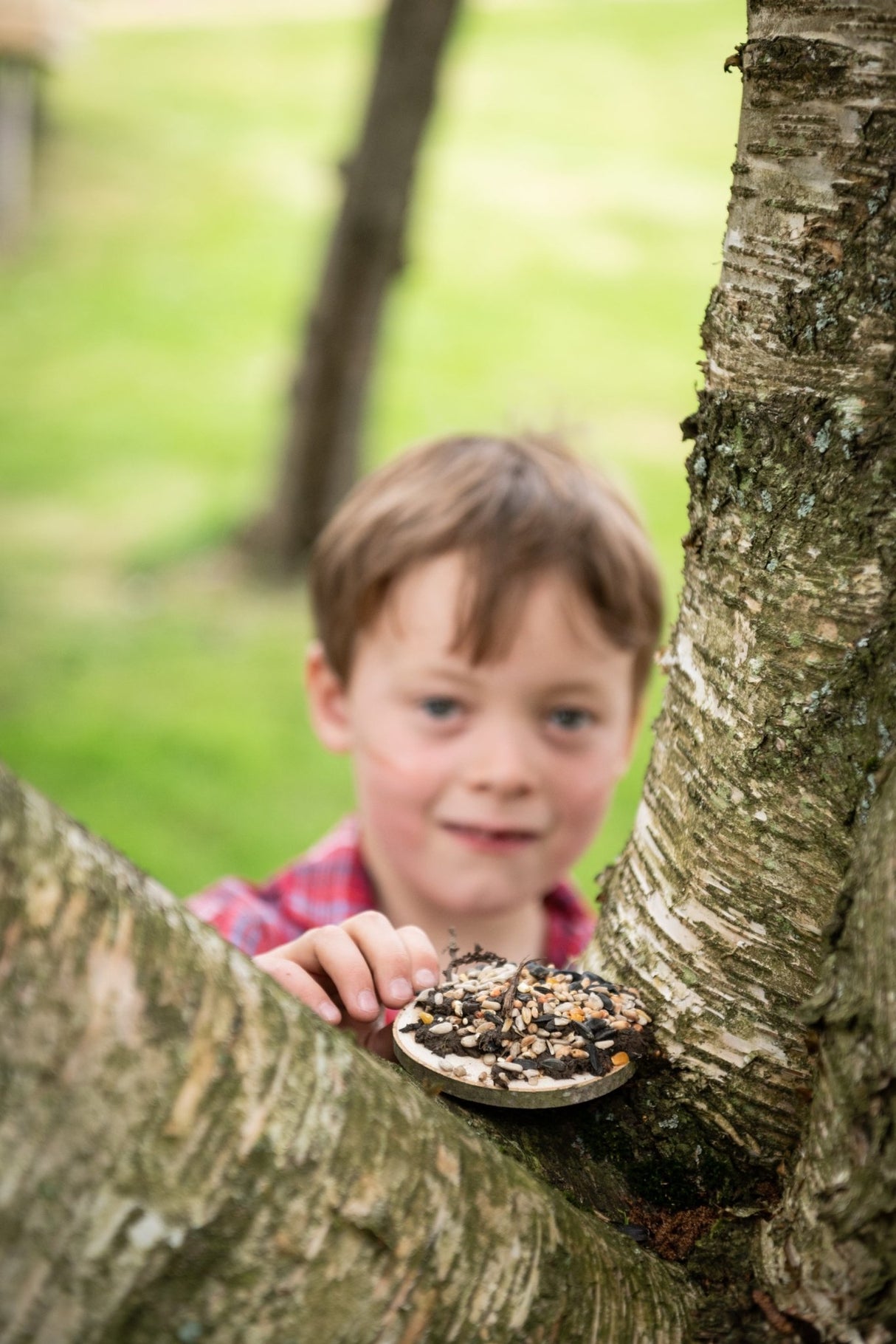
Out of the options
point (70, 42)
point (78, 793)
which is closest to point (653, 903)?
point (78, 793)

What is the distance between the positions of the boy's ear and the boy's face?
0.25 m

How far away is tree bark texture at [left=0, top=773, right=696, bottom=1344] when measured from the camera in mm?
826

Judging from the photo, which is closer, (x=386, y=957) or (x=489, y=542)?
(x=386, y=957)

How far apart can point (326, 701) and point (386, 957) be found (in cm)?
162

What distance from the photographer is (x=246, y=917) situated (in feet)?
8.45

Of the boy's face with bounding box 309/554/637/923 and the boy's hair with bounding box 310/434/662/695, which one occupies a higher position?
the boy's hair with bounding box 310/434/662/695

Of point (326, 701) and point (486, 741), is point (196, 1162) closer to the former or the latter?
point (486, 741)

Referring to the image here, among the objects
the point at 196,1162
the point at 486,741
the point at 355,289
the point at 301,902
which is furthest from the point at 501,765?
the point at 355,289

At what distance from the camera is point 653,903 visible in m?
1.32

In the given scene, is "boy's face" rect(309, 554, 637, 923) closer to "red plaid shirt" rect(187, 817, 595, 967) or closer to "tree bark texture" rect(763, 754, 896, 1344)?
"red plaid shirt" rect(187, 817, 595, 967)

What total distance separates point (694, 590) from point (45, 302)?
37.8ft

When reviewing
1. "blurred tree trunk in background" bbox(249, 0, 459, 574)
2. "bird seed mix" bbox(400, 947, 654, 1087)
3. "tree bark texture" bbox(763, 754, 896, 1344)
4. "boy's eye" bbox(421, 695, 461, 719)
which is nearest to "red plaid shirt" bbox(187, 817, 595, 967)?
"boy's eye" bbox(421, 695, 461, 719)

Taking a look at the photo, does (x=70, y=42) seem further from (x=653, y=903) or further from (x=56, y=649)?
(x=653, y=903)

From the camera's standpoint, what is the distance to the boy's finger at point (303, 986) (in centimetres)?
137
